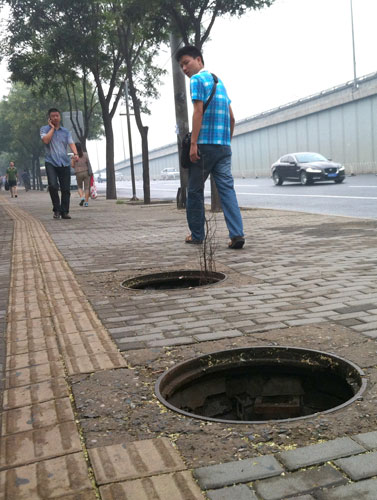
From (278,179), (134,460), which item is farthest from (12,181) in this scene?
(134,460)

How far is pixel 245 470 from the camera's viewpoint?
1947mm

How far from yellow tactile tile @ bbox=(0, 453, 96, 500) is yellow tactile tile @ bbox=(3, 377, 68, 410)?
579mm

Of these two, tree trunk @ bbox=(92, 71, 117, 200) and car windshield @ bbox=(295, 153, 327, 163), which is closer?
tree trunk @ bbox=(92, 71, 117, 200)

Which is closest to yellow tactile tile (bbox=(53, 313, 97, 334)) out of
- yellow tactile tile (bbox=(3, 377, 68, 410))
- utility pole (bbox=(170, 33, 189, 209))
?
yellow tactile tile (bbox=(3, 377, 68, 410))

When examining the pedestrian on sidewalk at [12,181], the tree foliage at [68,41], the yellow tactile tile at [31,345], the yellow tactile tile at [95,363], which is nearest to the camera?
the yellow tactile tile at [95,363]

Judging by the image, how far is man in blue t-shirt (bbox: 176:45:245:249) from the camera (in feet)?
22.6

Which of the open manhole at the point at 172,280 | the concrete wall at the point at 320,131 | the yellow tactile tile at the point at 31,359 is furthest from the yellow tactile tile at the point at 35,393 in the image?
the concrete wall at the point at 320,131

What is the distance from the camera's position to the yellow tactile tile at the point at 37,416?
7.74ft

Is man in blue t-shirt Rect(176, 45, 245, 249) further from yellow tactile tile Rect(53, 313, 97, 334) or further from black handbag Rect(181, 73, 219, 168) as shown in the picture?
yellow tactile tile Rect(53, 313, 97, 334)

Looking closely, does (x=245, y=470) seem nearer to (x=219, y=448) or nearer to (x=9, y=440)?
(x=219, y=448)

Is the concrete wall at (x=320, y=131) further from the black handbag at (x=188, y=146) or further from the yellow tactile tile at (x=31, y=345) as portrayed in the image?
the yellow tactile tile at (x=31, y=345)

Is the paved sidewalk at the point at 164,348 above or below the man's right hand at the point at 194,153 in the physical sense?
below

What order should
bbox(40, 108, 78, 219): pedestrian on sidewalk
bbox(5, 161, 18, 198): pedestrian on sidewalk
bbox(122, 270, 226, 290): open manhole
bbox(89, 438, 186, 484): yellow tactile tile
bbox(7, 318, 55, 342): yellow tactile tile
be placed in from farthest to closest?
1. bbox(5, 161, 18, 198): pedestrian on sidewalk
2. bbox(40, 108, 78, 219): pedestrian on sidewalk
3. bbox(122, 270, 226, 290): open manhole
4. bbox(7, 318, 55, 342): yellow tactile tile
5. bbox(89, 438, 186, 484): yellow tactile tile

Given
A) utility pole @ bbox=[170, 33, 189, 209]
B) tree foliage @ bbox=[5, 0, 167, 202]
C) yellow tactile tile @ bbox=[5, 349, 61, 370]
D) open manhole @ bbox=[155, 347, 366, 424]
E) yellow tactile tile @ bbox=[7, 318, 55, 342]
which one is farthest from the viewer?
tree foliage @ bbox=[5, 0, 167, 202]
